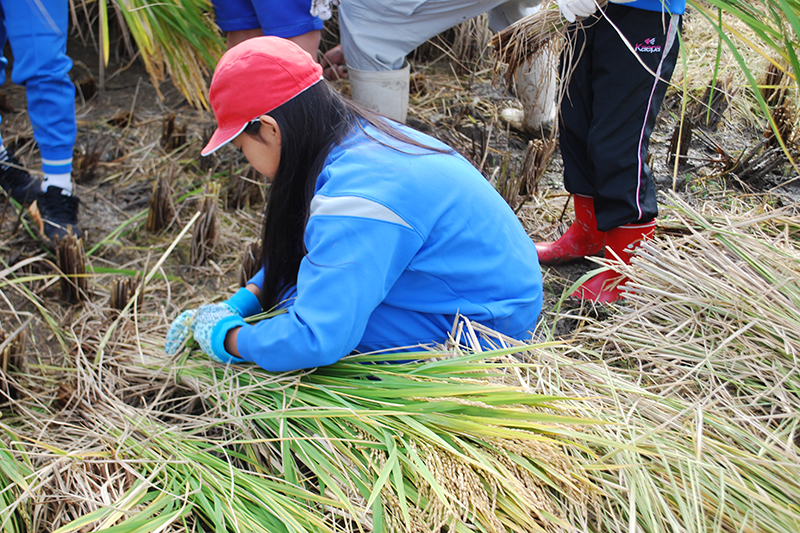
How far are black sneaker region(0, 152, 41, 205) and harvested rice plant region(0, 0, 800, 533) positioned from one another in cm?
20

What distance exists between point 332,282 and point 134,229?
1.69m

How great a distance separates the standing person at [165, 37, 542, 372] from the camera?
3.98ft

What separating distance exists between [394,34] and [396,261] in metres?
1.57

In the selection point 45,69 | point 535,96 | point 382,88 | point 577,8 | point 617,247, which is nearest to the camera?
point 577,8

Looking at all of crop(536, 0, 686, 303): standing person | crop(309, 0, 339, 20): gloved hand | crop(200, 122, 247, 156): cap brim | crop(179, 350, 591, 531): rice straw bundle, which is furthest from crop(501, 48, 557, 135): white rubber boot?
crop(179, 350, 591, 531): rice straw bundle

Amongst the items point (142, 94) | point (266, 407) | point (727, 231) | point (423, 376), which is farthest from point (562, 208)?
point (142, 94)

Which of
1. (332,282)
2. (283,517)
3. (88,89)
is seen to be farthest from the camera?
(88,89)

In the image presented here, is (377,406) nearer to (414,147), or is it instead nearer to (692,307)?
(414,147)

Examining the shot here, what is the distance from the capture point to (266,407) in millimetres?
1345

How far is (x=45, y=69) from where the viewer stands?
225cm

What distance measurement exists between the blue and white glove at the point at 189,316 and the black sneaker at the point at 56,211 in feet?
3.29

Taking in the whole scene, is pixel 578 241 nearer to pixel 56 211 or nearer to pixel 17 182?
pixel 56 211

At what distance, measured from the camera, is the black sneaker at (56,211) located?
2.34 meters

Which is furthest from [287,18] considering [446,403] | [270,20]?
[446,403]
